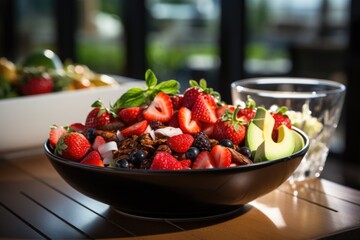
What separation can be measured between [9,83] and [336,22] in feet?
6.27

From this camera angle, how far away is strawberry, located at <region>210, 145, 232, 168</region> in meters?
1.40

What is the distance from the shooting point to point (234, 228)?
144 centimetres

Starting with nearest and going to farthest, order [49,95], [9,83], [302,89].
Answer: [302,89]
[49,95]
[9,83]

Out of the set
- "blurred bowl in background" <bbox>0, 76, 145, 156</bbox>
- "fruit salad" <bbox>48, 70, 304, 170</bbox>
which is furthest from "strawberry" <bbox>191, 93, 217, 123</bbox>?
"blurred bowl in background" <bbox>0, 76, 145, 156</bbox>

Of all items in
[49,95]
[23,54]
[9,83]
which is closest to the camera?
[49,95]

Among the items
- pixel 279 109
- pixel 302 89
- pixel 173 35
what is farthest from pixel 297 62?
pixel 279 109

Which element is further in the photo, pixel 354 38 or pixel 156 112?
pixel 354 38

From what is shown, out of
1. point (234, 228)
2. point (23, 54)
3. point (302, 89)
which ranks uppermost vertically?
point (302, 89)

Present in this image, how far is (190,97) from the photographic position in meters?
1.58

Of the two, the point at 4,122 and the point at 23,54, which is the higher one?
the point at 4,122

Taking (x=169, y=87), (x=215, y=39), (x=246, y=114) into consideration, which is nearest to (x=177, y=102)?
(x=169, y=87)

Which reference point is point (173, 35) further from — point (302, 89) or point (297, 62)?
point (302, 89)

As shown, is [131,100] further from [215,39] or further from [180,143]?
[215,39]

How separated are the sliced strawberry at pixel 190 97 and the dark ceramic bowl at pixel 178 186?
244 millimetres
